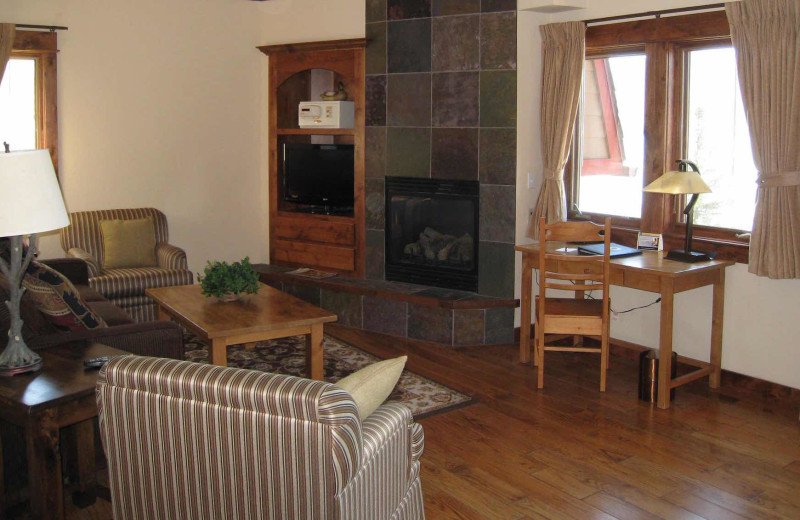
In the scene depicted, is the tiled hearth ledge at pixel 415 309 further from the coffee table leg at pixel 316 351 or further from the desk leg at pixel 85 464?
the desk leg at pixel 85 464

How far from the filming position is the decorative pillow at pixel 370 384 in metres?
2.42

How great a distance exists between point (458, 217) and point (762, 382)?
2413 mm

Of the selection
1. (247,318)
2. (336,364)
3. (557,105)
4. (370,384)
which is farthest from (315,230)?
(370,384)

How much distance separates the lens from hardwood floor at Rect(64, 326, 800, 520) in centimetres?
325

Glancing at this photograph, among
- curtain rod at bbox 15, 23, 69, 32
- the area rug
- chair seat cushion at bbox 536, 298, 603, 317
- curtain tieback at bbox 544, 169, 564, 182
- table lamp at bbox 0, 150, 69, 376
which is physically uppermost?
curtain rod at bbox 15, 23, 69, 32

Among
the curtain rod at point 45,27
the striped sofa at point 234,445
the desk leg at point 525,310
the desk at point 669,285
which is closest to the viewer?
the striped sofa at point 234,445

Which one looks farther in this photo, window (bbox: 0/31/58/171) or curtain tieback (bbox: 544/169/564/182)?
window (bbox: 0/31/58/171)

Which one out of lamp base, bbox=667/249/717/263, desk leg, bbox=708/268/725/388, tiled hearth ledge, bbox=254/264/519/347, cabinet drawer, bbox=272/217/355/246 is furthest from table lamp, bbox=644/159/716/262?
cabinet drawer, bbox=272/217/355/246

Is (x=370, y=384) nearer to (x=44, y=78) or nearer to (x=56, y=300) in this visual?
(x=56, y=300)

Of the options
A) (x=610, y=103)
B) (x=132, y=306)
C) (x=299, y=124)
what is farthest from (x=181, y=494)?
(x=299, y=124)

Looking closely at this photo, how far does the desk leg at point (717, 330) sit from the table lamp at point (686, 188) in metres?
0.19

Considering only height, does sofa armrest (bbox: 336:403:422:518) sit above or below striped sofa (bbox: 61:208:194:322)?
below

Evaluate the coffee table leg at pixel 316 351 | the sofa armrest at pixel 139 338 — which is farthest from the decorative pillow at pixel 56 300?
the coffee table leg at pixel 316 351

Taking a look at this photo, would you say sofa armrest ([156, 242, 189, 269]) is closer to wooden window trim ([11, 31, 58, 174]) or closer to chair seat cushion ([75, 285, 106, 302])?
chair seat cushion ([75, 285, 106, 302])
